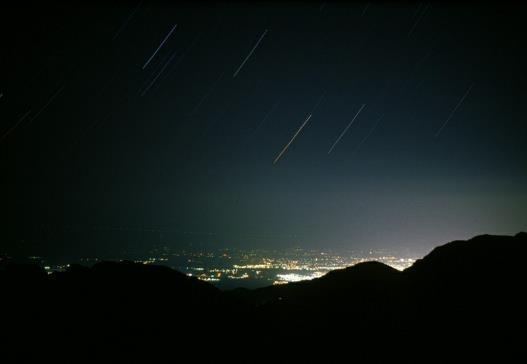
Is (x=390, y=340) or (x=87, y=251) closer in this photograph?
(x=390, y=340)

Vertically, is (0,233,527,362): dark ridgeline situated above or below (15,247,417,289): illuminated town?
above

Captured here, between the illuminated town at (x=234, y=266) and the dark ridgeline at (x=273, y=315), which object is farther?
the illuminated town at (x=234, y=266)

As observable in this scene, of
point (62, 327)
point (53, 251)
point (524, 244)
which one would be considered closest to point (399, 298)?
point (524, 244)

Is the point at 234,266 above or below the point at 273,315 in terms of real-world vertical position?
below

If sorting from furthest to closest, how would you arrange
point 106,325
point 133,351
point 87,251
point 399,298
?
point 87,251 → point 399,298 → point 106,325 → point 133,351

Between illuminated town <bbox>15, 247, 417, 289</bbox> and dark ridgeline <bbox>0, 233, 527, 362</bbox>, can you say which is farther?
illuminated town <bbox>15, 247, 417, 289</bbox>

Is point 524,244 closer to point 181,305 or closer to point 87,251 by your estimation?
point 181,305

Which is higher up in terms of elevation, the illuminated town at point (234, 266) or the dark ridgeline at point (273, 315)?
the dark ridgeline at point (273, 315)

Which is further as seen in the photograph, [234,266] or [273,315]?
[234,266]
